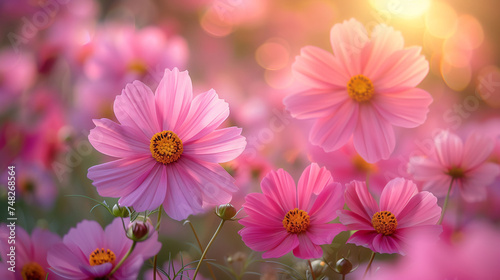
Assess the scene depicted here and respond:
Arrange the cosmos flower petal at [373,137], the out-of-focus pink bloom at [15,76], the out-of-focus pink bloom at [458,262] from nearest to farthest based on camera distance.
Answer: the out-of-focus pink bloom at [458,262] < the cosmos flower petal at [373,137] < the out-of-focus pink bloom at [15,76]

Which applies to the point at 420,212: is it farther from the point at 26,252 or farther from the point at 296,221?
the point at 26,252

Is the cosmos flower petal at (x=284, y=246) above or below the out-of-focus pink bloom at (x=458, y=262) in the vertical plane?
above

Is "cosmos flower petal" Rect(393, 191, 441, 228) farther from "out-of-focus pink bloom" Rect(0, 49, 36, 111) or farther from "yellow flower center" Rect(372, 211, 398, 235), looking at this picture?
"out-of-focus pink bloom" Rect(0, 49, 36, 111)

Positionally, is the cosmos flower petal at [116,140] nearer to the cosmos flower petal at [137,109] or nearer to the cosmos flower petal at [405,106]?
the cosmos flower petal at [137,109]

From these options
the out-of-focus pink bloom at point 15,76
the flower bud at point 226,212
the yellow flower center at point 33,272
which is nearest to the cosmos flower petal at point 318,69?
the flower bud at point 226,212

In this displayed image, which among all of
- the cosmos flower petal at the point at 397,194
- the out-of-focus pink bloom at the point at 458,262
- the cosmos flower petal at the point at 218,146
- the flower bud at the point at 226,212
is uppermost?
the cosmos flower petal at the point at 397,194

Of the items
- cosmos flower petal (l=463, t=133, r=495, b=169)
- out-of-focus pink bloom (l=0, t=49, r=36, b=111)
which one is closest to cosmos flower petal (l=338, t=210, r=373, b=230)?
cosmos flower petal (l=463, t=133, r=495, b=169)

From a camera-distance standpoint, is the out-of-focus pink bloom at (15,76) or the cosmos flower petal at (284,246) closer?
the cosmos flower petal at (284,246)
